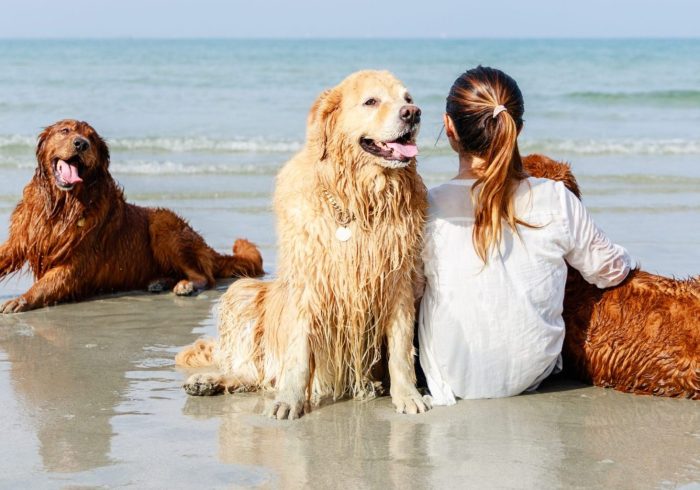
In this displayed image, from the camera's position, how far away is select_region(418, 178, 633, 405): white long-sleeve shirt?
443 centimetres

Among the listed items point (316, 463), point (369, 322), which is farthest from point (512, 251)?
point (316, 463)

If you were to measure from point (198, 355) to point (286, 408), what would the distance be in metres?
1.01

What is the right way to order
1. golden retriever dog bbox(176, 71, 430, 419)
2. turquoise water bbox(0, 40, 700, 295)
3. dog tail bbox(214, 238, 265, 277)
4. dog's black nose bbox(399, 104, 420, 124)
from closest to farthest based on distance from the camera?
1. dog's black nose bbox(399, 104, 420, 124)
2. golden retriever dog bbox(176, 71, 430, 419)
3. dog tail bbox(214, 238, 265, 277)
4. turquoise water bbox(0, 40, 700, 295)

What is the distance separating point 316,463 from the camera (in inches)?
150

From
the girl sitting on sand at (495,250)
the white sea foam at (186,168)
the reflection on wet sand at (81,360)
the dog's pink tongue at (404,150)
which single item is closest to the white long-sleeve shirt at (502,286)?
the girl sitting on sand at (495,250)

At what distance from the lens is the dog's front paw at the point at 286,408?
4355 mm

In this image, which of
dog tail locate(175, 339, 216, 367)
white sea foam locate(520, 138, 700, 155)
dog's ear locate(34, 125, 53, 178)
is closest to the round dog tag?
dog tail locate(175, 339, 216, 367)

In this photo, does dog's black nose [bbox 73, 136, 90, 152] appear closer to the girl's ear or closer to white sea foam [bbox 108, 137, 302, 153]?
the girl's ear

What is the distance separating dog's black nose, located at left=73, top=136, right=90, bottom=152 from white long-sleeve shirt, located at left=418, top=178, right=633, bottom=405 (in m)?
3.12

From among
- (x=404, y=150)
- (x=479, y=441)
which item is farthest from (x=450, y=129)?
(x=479, y=441)

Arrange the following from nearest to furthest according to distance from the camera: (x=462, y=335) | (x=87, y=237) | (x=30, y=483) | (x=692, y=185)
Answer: (x=30, y=483) → (x=462, y=335) → (x=87, y=237) → (x=692, y=185)

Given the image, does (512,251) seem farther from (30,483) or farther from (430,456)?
(30,483)

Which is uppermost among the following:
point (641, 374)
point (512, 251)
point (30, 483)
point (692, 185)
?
point (692, 185)

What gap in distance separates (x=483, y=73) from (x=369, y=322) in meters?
1.23
